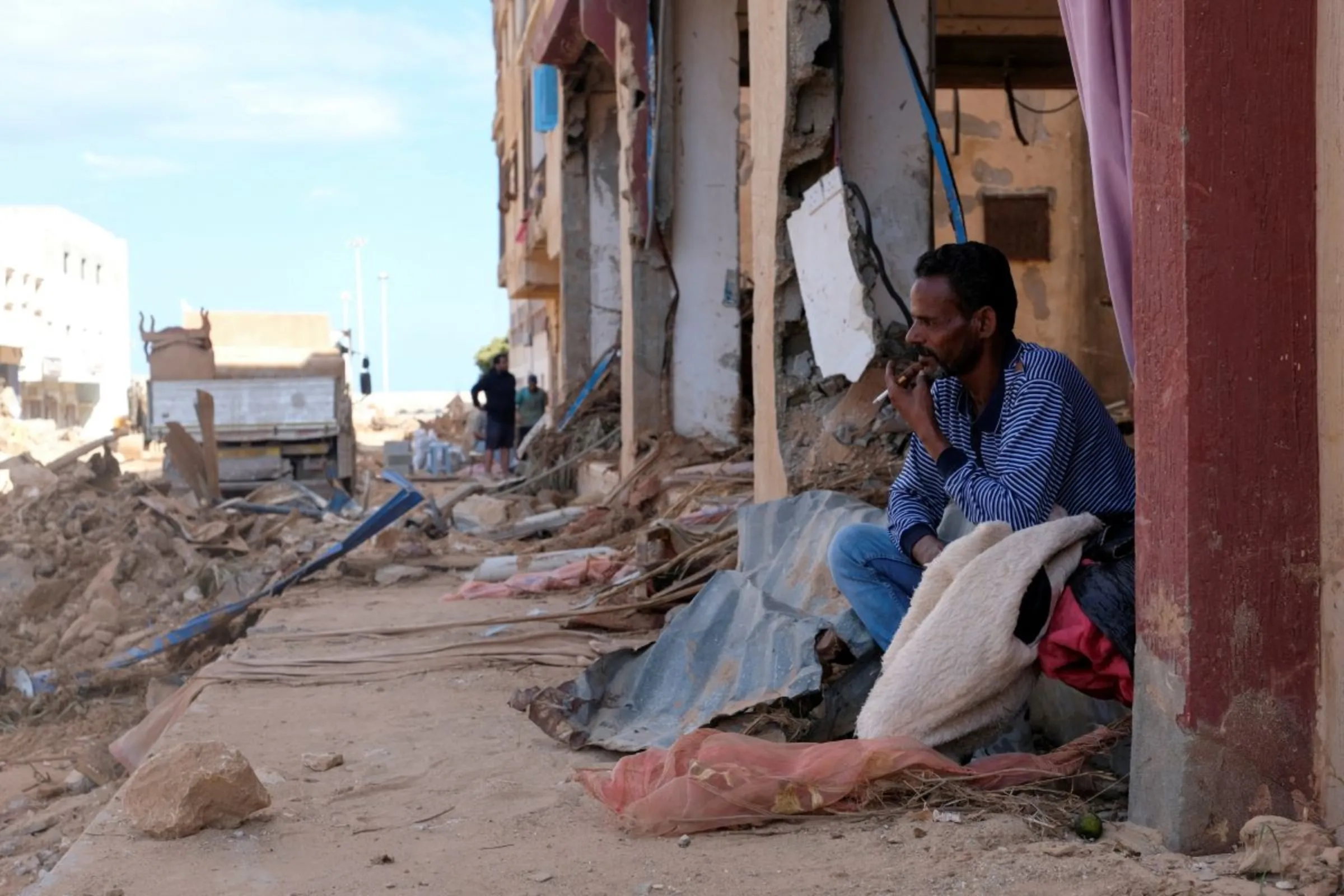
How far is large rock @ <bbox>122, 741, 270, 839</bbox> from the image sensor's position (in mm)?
3080

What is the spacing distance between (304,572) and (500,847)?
4.82 meters

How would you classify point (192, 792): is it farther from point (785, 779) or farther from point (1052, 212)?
point (1052, 212)

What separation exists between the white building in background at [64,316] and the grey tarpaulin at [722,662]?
104 ft

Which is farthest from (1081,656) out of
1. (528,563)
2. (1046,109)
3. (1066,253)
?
(1066,253)

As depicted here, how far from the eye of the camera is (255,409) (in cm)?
1659

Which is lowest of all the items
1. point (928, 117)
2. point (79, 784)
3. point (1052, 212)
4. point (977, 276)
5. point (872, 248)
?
point (79, 784)

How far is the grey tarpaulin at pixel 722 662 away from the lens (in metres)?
3.76

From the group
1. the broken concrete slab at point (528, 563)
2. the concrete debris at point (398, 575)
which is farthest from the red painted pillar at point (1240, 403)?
the concrete debris at point (398, 575)

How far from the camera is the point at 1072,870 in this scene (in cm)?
251

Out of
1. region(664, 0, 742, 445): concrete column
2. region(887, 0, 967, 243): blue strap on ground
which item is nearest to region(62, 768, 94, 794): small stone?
region(887, 0, 967, 243): blue strap on ground

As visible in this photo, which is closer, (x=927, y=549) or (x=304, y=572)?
(x=927, y=549)

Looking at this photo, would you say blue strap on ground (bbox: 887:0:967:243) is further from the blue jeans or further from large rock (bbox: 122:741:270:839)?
large rock (bbox: 122:741:270:839)

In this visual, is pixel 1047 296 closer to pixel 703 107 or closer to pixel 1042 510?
pixel 703 107

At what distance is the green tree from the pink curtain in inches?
1232
